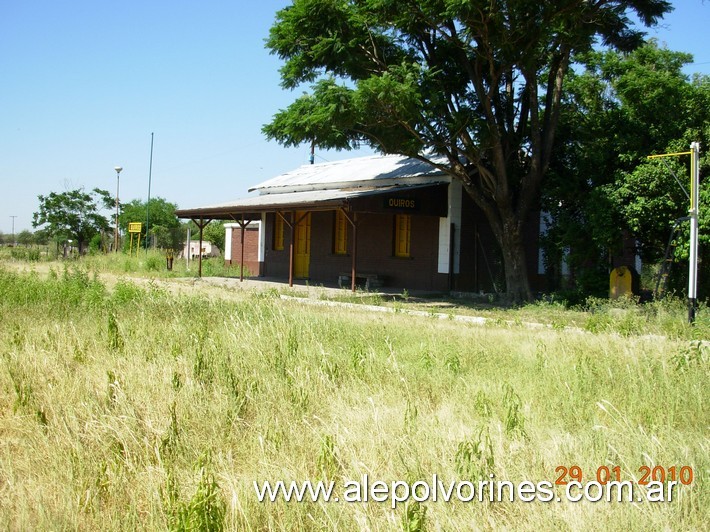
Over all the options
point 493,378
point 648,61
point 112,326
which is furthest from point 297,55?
point 648,61

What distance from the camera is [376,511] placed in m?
3.73

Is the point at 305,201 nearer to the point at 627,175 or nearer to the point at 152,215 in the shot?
the point at 627,175

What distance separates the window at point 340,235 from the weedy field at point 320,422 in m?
16.1

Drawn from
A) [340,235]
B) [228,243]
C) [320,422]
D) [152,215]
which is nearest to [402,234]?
[340,235]

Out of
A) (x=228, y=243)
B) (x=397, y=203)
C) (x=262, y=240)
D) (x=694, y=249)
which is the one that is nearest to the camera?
(x=694, y=249)

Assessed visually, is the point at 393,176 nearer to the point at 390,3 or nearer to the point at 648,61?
the point at 390,3

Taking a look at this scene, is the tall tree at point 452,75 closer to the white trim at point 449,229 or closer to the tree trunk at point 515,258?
the tree trunk at point 515,258

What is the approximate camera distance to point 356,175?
81.9 feet

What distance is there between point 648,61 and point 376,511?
2746cm

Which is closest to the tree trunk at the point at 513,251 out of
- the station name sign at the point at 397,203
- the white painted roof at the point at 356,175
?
the station name sign at the point at 397,203

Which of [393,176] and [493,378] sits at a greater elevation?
[393,176]

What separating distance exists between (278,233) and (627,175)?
16097 millimetres

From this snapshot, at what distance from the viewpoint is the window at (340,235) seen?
970 inches

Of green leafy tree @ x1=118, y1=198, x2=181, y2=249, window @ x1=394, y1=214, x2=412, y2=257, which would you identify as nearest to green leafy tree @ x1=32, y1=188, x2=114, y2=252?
green leafy tree @ x1=118, y1=198, x2=181, y2=249
